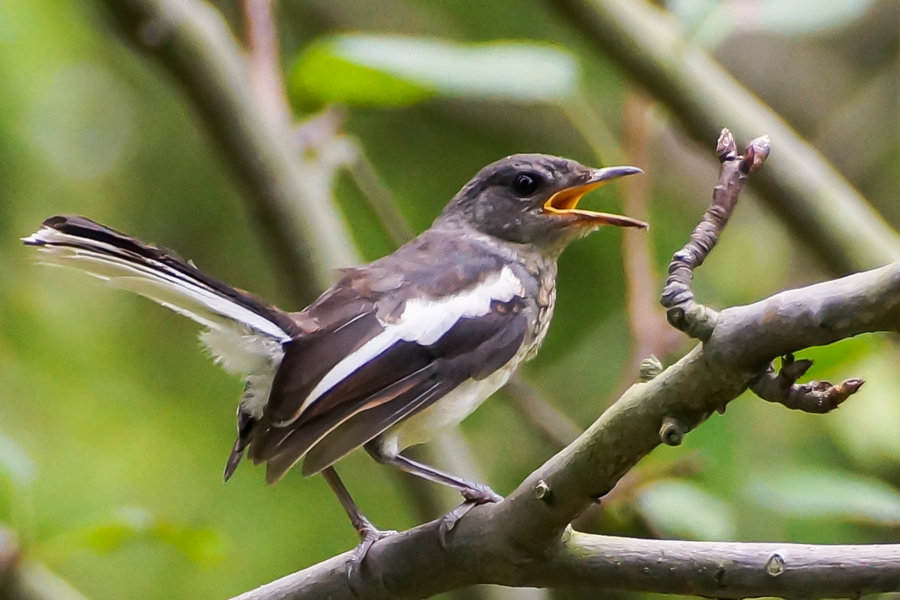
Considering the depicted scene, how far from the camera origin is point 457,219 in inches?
129

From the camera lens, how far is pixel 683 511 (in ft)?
8.76

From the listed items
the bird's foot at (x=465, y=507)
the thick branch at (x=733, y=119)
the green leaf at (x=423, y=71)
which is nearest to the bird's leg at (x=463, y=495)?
the bird's foot at (x=465, y=507)

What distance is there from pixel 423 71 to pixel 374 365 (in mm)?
719

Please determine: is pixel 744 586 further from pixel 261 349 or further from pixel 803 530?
pixel 803 530

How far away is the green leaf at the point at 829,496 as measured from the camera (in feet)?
8.31

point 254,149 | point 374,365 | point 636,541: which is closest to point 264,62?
point 254,149

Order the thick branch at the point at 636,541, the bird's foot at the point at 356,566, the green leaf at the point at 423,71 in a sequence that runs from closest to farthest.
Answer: the thick branch at the point at 636,541 < the bird's foot at the point at 356,566 < the green leaf at the point at 423,71

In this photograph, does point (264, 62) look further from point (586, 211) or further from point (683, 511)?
point (683, 511)

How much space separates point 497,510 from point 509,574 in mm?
99

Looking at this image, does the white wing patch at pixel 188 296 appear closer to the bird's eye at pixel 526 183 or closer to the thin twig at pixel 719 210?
the bird's eye at pixel 526 183

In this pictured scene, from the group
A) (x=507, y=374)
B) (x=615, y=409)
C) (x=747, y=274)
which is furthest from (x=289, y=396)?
(x=747, y=274)

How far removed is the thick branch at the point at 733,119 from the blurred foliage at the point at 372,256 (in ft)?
0.46

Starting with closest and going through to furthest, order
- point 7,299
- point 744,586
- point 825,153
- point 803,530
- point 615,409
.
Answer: point 615,409 → point 744,586 → point 803,530 → point 7,299 → point 825,153

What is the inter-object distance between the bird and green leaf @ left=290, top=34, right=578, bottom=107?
0.85 ft
